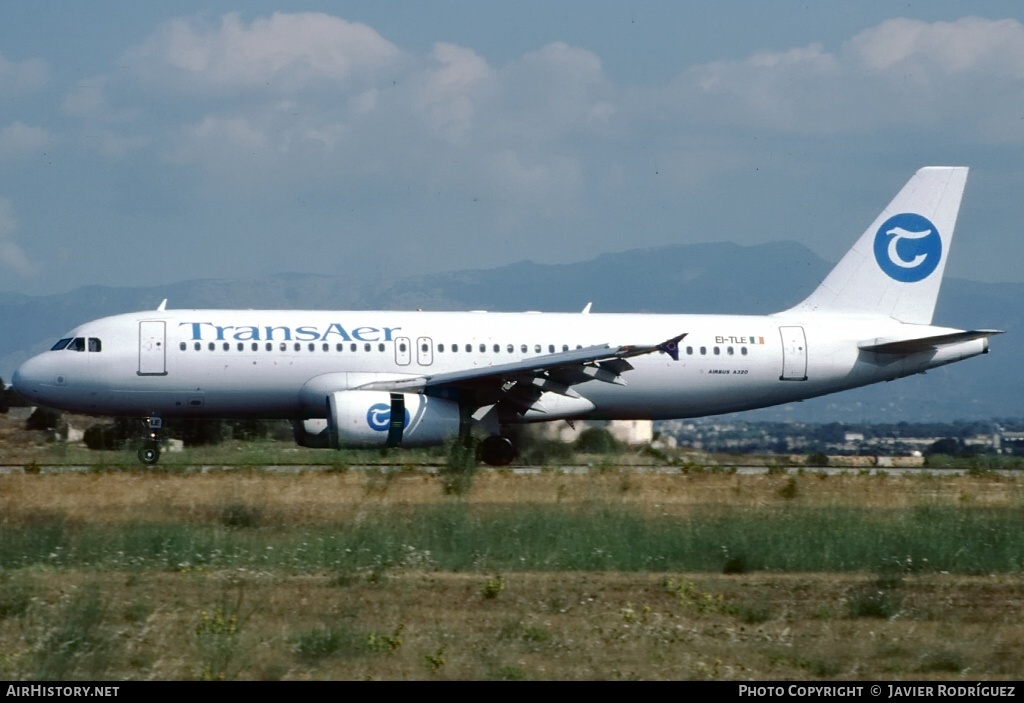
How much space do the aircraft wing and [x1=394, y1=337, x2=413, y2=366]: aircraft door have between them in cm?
51

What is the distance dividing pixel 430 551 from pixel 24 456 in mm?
19020

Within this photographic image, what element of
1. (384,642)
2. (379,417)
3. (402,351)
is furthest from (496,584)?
(402,351)

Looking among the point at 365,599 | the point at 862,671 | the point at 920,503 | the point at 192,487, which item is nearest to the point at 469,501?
the point at 192,487

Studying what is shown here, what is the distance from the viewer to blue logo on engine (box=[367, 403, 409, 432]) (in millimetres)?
27422

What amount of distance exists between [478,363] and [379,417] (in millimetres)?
3612

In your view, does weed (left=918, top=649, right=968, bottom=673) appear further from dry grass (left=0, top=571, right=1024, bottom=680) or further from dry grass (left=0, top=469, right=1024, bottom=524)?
dry grass (left=0, top=469, right=1024, bottom=524)

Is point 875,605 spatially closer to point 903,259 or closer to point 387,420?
point 387,420

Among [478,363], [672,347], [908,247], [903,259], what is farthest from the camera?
[908,247]

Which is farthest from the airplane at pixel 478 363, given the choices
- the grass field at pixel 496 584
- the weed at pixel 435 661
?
the weed at pixel 435 661

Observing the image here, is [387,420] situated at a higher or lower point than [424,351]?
lower

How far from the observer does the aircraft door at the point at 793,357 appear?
32.3 meters

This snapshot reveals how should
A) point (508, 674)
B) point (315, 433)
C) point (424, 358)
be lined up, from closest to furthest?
point (508, 674), point (315, 433), point (424, 358)

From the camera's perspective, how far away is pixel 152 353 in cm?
2864
